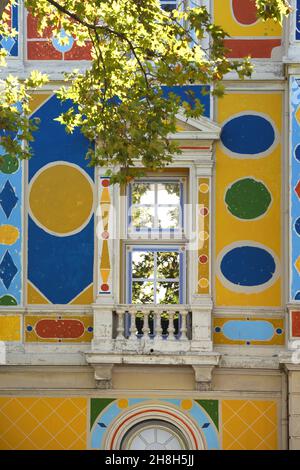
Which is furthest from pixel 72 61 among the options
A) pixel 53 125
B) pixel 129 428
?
pixel 129 428

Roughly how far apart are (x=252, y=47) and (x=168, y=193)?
7.02ft

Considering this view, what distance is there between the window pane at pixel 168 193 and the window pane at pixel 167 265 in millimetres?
654

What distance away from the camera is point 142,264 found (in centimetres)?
1912

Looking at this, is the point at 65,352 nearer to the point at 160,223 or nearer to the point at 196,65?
the point at 160,223

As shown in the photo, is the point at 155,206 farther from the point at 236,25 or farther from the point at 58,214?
the point at 236,25

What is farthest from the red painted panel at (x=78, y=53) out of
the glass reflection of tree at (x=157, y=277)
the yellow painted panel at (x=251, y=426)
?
the yellow painted panel at (x=251, y=426)

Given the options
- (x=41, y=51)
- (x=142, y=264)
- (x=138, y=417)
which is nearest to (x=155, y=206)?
(x=142, y=264)

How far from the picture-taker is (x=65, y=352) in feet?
61.9

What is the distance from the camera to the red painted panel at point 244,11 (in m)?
19.0

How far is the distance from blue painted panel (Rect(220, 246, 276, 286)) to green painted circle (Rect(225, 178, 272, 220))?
1.45 feet

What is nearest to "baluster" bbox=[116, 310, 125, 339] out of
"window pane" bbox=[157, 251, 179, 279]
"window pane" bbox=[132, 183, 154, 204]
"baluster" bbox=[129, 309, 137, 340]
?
"baluster" bbox=[129, 309, 137, 340]

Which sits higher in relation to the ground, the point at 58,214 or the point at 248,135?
the point at 248,135

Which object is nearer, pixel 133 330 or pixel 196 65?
pixel 196 65
